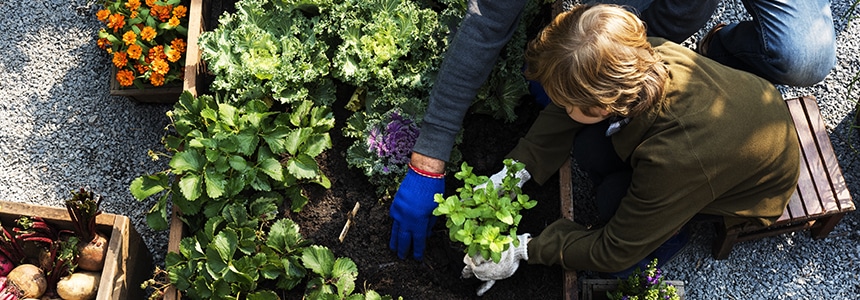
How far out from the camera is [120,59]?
290cm

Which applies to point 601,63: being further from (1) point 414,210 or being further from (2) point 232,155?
(2) point 232,155

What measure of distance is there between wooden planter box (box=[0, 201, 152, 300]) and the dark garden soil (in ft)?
1.86

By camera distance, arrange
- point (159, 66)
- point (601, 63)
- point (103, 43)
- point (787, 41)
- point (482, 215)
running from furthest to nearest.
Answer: point (103, 43), point (159, 66), point (787, 41), point (482, 215), point (601, 63)

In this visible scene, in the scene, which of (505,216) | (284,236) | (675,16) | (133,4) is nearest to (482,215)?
(505,216)

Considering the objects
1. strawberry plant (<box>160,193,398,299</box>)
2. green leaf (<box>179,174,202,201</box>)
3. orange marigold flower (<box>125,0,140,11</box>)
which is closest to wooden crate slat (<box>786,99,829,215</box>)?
strawberry plant (<box>160,193,398,299</box>)

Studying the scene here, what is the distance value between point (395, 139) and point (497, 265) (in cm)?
56

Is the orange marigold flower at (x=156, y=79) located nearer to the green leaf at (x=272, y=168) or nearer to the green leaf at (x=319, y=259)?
the green leaf at (x=272, y=168)

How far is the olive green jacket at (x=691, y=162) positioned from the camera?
2.01 m

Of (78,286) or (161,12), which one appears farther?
(161,12)

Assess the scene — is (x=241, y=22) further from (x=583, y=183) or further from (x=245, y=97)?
(x=583, y=183)

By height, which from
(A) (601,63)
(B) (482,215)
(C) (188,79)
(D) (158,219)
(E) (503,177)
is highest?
(A) (601,63)

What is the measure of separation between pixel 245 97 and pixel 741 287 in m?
1.97

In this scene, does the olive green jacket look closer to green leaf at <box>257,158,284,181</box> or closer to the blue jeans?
the blue jeans

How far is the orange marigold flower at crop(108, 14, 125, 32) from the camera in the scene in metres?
2.91
